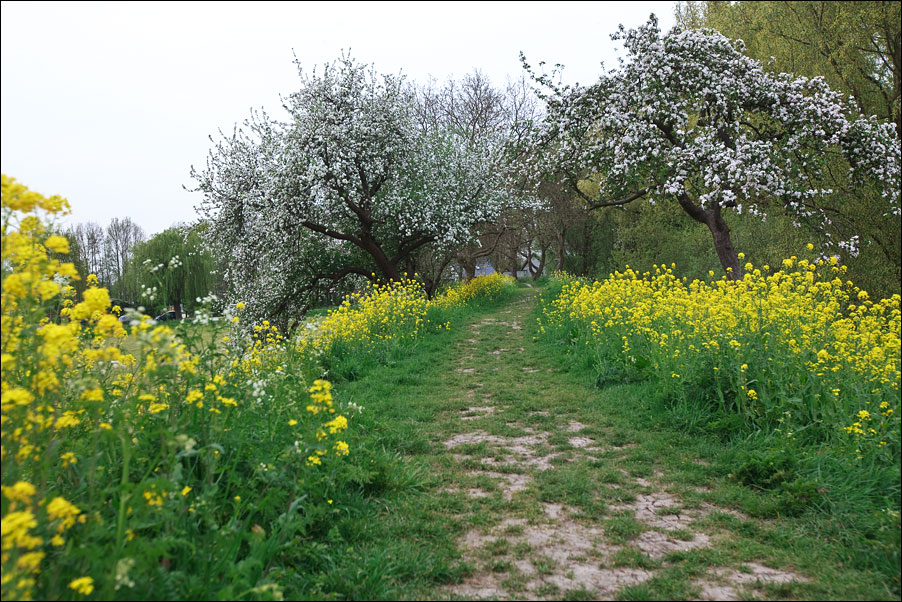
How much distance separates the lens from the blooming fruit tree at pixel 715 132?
10.5m

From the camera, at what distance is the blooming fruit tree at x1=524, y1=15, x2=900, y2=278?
1048 centimetres

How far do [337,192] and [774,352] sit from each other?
1189 cm

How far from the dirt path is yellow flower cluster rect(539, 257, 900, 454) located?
3.76 ft

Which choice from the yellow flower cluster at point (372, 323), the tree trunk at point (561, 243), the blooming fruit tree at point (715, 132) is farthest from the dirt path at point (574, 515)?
the tree trunk at point (561, 243)

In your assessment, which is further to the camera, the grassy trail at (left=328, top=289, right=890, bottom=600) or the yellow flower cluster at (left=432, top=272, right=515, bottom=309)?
the yellow flower cluster at (left=432, top=272, right=515, bottom=309)

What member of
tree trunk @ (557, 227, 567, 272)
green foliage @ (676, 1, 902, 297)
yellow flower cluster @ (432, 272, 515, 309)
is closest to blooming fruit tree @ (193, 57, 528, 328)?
yellow flower cluster @ (432, 272, 515, 309)

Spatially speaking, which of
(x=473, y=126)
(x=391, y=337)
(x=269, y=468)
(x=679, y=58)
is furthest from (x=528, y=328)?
(x=473, y=126)

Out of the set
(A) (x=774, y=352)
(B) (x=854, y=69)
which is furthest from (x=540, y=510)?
(B) (x=854, y=69)

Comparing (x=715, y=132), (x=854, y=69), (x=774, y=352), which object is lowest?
(x=774, y=352)

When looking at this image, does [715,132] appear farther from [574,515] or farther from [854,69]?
[574,515]

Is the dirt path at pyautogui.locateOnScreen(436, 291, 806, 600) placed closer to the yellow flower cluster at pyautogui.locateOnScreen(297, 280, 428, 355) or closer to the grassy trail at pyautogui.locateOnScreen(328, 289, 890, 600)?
the grassy trail at pyautogui.locateOnScreen(328, 289, 890, 600)

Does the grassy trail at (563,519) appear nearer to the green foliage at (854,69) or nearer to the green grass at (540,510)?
the green grass at (540,510)

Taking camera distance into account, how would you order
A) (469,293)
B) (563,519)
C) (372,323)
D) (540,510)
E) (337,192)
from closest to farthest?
(563,519) → (540,510) → (372,323) → (337,192) → (469,293)

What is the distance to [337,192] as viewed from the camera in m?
14.8
